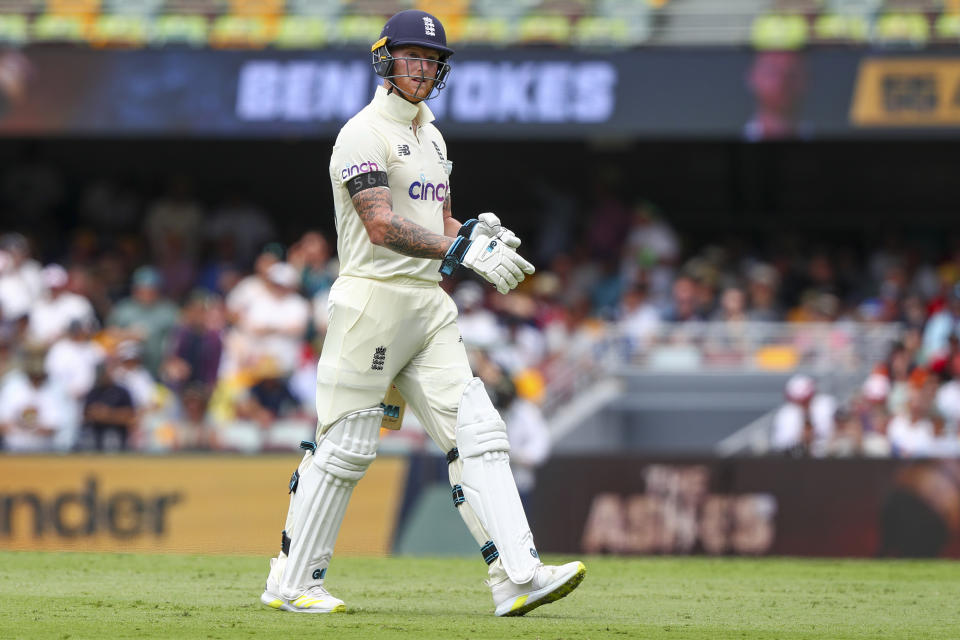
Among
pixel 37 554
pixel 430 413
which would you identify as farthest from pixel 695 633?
pixel 37 554

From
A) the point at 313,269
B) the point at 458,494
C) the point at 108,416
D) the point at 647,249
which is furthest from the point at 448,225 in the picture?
the point at 647,249

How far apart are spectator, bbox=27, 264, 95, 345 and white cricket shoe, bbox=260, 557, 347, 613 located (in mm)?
7751

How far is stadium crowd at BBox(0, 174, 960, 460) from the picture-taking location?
1194cm

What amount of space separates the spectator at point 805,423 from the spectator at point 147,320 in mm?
5541

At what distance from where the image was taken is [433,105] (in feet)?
50.1

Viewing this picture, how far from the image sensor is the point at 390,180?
584cm

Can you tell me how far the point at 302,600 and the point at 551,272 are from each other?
10.8 meters

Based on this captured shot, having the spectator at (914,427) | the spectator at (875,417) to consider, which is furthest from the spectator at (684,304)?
the spectator at (914,427)

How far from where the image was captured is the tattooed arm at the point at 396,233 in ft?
18.3

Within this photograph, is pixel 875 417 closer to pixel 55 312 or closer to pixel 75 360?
pixel 75 360

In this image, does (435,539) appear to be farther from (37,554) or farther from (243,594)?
(243,594)

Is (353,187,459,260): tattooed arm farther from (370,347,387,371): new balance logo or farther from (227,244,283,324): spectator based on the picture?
(227,244,283,324): spectator

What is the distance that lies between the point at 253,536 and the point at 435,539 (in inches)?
50.5

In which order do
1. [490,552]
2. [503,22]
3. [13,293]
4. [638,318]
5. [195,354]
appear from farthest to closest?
1. [503,22]
2. [638,318]
3. [13,293]
4. [195,354]
5. [490,552]
